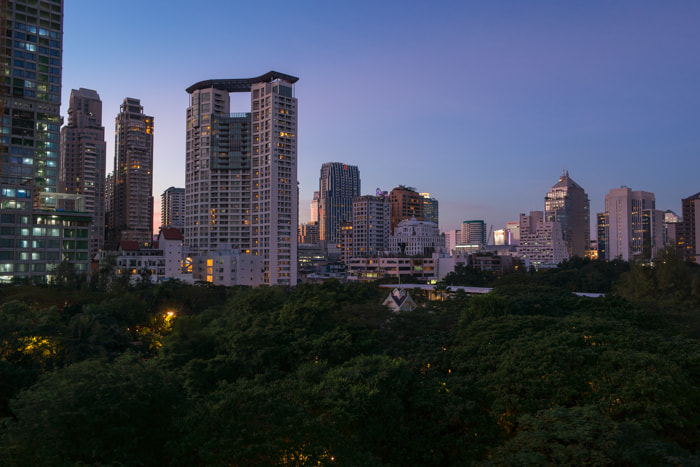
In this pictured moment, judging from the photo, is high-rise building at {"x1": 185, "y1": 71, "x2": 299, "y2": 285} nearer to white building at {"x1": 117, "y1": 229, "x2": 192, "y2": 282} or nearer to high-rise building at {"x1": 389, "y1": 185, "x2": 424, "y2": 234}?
white building at {"x1": 117, "y1": 229, "x2": 192, "y2": 282}

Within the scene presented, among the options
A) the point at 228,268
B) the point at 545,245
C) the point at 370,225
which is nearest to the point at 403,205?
the point at 370,225

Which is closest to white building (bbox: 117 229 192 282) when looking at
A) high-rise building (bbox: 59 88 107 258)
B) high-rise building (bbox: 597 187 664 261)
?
high-rise building (bbox: 59 88 107 258)

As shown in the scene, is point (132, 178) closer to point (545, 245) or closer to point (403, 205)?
point (403, 205)

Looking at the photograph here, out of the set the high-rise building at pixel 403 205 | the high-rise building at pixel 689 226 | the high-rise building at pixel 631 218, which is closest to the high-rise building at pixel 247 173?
the high-rise building at pixel 403 205

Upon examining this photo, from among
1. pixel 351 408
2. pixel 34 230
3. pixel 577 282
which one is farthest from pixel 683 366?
pixel 34 230

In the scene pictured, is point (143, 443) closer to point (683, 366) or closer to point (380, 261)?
point (683, 366)

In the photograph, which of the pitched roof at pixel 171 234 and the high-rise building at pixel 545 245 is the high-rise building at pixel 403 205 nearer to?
the high-rise building at pixel 545 245
